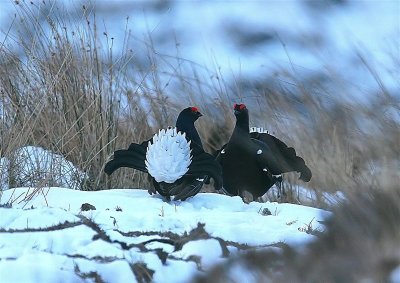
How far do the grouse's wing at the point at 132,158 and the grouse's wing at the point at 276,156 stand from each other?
0.63 m

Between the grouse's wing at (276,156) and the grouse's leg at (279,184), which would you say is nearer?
the grouse's wing at (276,156)

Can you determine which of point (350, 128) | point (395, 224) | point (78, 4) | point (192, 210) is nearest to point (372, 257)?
point (395, 224)

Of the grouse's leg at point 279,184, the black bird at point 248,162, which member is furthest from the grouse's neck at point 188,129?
the grouse's leg at point 279,184

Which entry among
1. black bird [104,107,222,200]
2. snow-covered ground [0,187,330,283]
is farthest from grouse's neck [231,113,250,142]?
snow-covered ground [0,187,330,283]

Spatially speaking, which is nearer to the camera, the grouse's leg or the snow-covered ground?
the snow-covered ground

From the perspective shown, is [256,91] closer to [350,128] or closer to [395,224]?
[350,128]

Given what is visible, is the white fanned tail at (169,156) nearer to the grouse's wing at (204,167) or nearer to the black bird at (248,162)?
the grouse's wing at (204,167)

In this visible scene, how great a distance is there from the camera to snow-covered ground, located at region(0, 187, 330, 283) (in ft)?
10.2

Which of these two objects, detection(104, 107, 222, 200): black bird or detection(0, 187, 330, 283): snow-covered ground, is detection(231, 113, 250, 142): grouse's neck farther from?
detection(0, 187, 330, 283): snow-covered ground

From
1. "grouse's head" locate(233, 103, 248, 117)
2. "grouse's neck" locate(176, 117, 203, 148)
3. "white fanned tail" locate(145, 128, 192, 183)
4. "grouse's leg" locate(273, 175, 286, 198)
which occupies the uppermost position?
"grouse's head" locate(233, 103, 248, 117)

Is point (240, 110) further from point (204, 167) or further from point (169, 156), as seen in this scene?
point (169, 156)

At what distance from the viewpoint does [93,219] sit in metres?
3.82

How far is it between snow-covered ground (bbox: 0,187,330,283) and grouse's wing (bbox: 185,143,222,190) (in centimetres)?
13

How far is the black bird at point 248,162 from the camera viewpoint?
488cm
